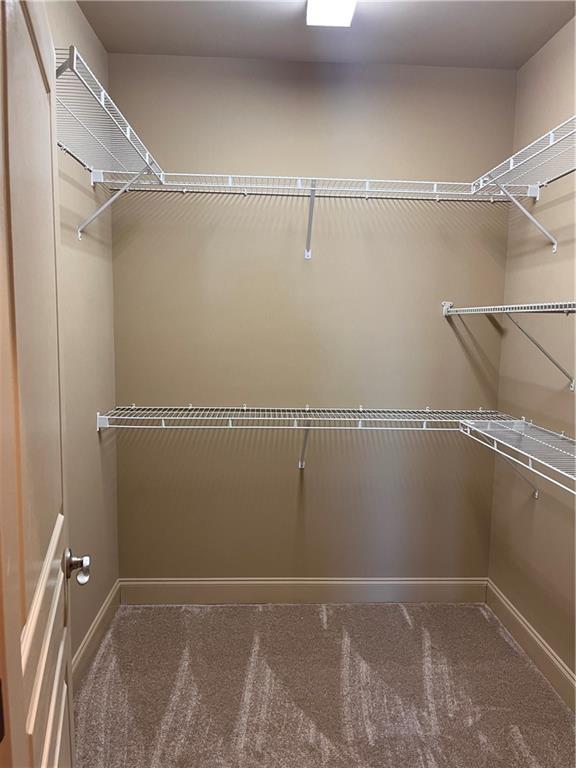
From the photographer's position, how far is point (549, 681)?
1881 mm

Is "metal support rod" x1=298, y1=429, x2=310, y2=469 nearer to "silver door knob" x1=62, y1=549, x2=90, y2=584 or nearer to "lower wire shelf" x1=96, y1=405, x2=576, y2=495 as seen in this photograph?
"lower wire shelf" x1=96, y1=405, x2=576, y2=495

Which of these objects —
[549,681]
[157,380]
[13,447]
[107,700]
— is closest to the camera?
[13,447]

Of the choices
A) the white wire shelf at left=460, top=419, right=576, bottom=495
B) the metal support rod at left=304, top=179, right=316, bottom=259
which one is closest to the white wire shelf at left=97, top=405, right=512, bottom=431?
the white wire shelf at left=460, top=419, right=576, bottom=495

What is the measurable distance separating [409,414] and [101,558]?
1502 millimetres

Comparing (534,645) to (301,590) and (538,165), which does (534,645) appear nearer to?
(301,590)

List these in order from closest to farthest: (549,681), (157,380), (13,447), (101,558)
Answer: (13,447) < (549,681) < (101,558) < (157,380)

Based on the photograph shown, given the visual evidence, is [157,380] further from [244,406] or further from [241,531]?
[241,531]

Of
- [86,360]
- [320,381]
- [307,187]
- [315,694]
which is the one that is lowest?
[315,694]

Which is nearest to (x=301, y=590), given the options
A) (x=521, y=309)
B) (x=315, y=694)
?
(x=315, y=694)

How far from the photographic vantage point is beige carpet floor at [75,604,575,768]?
5.13 ft

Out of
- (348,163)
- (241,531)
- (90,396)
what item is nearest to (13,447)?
(90,396)

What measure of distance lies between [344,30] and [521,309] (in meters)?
1.28

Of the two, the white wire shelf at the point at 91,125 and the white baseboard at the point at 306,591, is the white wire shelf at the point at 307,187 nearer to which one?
the white wire shelf at the point at 91,125

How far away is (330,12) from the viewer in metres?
1.70
